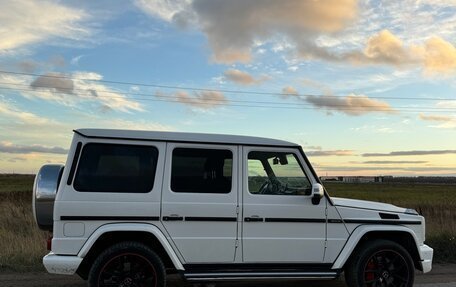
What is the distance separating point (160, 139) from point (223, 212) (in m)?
1.18

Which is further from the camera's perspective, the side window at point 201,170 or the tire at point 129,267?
the side window at point 201,170

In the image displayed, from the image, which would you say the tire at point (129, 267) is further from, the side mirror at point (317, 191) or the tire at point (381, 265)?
the tire at point (381, 265)

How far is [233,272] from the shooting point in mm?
6043

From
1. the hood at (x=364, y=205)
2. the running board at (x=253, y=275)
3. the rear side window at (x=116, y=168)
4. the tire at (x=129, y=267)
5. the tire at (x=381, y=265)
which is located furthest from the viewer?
the hood at (x=364, y=205)

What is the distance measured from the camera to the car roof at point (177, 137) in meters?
5.91

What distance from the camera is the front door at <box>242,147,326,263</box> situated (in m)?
6.11

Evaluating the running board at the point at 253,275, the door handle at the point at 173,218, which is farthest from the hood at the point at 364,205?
the door handle at the point at 173,218

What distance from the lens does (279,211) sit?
6188 mm

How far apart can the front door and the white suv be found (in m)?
0.01

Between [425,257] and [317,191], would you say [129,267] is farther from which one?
[425,257]

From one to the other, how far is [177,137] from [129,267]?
1662 mm

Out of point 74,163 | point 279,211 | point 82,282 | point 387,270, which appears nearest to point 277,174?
point 279,211

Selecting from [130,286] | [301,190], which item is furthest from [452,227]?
[130,286]

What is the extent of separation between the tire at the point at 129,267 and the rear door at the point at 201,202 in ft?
1.16
